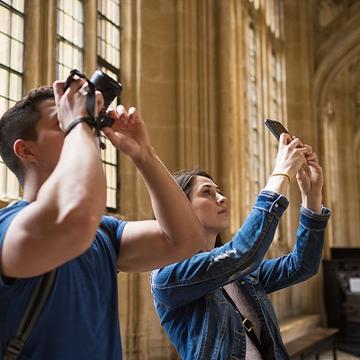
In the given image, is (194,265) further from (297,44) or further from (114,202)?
(297,44)

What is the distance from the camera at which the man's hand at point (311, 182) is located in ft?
7.50

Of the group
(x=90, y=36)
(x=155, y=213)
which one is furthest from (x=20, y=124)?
(x=90, y=36)

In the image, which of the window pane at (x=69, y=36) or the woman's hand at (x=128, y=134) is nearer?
the woman's hand at (x=128, y=134)

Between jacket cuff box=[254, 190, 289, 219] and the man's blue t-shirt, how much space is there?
0.59 meters

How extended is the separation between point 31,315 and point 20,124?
430 millimetres

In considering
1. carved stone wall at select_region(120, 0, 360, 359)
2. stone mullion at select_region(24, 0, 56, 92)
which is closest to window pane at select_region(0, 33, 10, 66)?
stone mullion at select_region(24, 0, 56, 92)

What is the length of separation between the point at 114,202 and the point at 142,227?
4.82 m

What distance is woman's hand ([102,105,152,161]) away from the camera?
4.86 feet

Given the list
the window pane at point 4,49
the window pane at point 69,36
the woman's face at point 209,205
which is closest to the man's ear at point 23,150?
the woman's face at point 209,205

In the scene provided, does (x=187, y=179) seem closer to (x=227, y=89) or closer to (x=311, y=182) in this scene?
(x=311, y=182)

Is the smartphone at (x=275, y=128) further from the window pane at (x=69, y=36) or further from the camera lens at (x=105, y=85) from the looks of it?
the window pane at (x=69, y=36)

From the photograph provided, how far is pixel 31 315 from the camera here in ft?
4.09

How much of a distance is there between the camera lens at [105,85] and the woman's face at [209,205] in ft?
2.60

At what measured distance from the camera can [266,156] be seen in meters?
10.9
